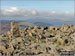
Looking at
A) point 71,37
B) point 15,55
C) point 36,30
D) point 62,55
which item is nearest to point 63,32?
point 71,37

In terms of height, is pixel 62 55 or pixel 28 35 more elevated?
pixel 28 35

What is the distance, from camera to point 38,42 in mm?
43469

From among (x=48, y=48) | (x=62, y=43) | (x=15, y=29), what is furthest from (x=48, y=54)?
(x=15, y=29)

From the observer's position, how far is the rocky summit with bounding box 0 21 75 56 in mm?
39062

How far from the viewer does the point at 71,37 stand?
4478 centimetres

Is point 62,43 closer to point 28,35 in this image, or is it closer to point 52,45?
point 52,45

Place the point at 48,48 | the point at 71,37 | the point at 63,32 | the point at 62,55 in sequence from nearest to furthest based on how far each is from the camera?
1. the point at 62,55
2. the point at 48,48
3. the point at 71,37
4. the point at 63,32

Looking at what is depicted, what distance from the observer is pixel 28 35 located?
47312mm

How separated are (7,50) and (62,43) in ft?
40.1

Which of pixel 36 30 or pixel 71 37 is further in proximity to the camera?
pixel 36 30

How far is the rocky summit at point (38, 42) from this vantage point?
39.1 m

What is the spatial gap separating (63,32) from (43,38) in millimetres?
6217

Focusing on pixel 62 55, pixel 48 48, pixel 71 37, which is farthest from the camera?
pixel 71 37

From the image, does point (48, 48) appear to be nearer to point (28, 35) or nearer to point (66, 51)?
point (66, 51)
